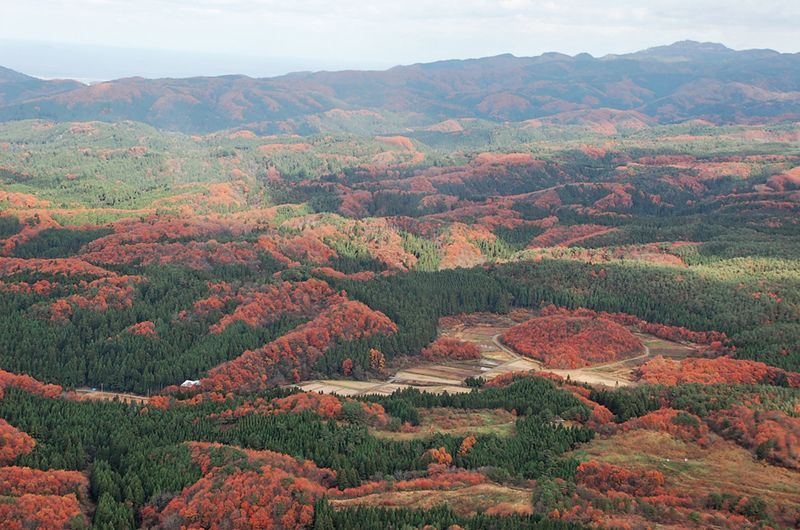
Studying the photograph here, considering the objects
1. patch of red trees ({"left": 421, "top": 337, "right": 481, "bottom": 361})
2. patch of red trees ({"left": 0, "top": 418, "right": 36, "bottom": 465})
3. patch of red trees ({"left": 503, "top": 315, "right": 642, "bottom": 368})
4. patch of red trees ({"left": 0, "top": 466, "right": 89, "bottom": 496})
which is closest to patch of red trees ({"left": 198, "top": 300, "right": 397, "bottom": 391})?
patch of red trees ({"left": 421, "top": 337, "right": 481, "bottom": 361})

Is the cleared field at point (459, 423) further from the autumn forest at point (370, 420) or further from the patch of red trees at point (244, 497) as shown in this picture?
the patch of red trees at point (244, 497)

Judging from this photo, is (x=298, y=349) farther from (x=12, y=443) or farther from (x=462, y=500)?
(x=462, y=500)

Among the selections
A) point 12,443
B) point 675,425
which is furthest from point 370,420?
point 12,443

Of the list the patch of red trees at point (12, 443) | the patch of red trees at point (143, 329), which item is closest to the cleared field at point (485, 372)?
the patch of red trees at point (143, 329)

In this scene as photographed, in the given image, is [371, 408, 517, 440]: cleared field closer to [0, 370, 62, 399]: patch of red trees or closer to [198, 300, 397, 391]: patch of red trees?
[198, 300, 397, 391]: patch of red trees

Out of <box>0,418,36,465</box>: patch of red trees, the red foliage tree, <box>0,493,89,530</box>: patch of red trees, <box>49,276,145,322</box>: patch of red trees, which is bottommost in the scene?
<box>49,276,145,322</box>: patch of red trees
